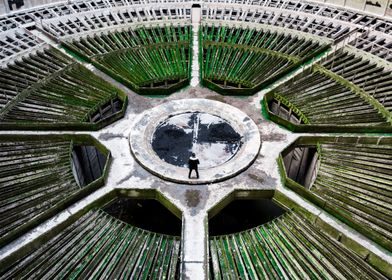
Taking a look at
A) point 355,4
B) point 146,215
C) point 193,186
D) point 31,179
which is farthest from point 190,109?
point 355,4

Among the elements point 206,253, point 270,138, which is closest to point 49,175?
point 206,253

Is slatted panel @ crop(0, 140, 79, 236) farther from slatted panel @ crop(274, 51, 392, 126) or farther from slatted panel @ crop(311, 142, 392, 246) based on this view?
slatted panel @ crop(274, 51, 392, 126)

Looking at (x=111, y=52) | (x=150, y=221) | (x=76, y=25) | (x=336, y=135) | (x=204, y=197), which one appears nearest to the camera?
(x=204, y=197)

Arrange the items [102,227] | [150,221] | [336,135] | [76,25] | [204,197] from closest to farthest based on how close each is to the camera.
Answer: [102,227] < [204,197] < [336,135] < [150,221] < [76,25]

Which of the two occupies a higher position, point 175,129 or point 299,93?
point 299,93

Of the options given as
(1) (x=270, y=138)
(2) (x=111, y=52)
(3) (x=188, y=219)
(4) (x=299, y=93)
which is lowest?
(3) (x=188, y=219)

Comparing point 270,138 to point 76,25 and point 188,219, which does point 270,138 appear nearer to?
point 188,219

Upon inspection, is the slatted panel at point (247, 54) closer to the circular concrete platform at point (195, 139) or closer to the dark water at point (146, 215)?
the circular concrete platform at point (195, 139)
